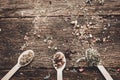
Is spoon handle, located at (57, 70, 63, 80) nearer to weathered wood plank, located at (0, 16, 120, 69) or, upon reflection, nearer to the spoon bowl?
weathered wood plank, located at (0, 16, 120, 69)

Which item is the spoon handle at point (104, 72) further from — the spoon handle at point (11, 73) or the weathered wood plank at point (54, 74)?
the spoon handle at point (11, 73)

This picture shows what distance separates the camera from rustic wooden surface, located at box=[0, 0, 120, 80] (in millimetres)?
1592

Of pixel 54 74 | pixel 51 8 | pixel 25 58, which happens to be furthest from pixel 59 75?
pixel 51 8

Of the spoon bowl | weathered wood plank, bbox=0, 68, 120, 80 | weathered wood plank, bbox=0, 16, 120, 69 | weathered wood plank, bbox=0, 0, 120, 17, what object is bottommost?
weathered wood plank, bbox=0, 68, 120, 80

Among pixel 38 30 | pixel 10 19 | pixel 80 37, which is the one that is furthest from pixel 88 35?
pixel 10 19

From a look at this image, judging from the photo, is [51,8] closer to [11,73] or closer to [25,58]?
[25,58]

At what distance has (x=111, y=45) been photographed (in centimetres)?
161

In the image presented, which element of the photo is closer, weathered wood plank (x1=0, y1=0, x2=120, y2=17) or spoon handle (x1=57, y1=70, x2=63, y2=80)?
spoon handle (x1=57, y1=70, x2=63, y2=80)

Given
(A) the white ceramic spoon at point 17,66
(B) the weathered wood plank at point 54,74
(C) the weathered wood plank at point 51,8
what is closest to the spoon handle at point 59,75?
(B) the weathered wood plank at point 54,74

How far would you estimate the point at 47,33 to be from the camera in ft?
A: 5.63

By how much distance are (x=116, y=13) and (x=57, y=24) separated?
14.0 inches

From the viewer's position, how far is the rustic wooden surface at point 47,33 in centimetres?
159

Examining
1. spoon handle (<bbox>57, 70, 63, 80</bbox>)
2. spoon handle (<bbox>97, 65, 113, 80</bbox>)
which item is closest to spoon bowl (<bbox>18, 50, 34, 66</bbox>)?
spoon handle (<bbox>57, 70, 63, 80</bbox>)

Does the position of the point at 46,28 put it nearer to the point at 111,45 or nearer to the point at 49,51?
the point at 49,51
